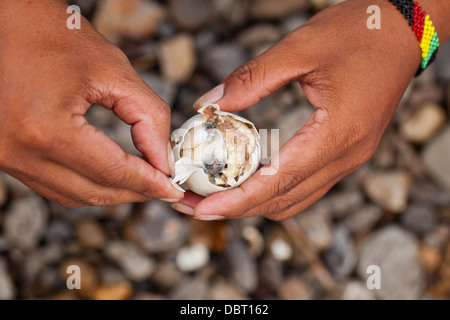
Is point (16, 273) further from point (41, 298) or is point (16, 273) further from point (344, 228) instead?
point (344, 228)

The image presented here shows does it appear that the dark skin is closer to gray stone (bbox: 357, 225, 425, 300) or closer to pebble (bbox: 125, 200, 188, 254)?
pebble (bbox: 125, 200, 188, 254)

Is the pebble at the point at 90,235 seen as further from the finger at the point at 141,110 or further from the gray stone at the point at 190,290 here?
the finger at the point at 141,110

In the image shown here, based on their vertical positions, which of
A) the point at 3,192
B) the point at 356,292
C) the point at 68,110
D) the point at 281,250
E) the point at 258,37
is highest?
the point at 258,37

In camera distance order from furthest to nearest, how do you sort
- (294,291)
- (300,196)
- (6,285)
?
(294,291) → (6,285) → (300,196)

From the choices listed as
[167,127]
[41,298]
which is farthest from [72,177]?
[41,298]

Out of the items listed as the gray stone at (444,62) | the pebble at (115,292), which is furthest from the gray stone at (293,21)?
the pebble at (115,292)

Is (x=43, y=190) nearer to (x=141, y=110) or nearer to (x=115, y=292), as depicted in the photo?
(x=141, y=110)

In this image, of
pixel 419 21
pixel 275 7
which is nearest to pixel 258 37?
pixel 275 7

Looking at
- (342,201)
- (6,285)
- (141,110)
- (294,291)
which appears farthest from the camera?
(342,201)
